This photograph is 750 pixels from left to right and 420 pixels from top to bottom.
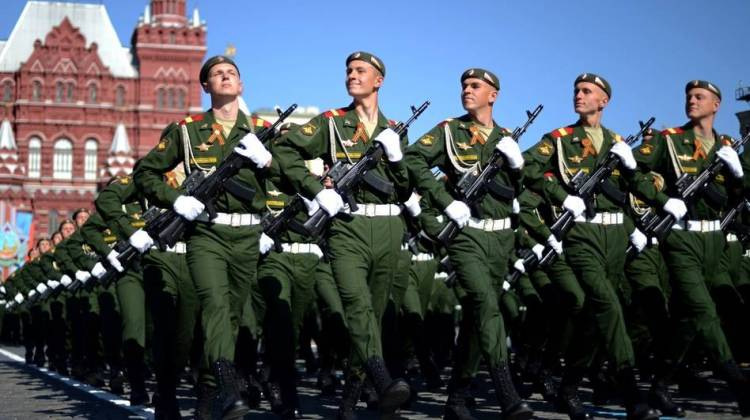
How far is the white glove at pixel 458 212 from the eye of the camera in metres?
7.70

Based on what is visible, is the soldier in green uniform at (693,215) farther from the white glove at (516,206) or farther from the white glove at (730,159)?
the white glove at (516,206)

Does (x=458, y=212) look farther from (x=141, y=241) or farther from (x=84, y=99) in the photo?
(x=84, y=99)

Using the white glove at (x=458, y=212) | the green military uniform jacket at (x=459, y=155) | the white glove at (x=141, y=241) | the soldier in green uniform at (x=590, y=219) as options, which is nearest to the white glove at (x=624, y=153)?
the soldier in green uniform at (x=590, y=219)

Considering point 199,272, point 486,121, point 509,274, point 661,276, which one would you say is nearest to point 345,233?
point 199,272

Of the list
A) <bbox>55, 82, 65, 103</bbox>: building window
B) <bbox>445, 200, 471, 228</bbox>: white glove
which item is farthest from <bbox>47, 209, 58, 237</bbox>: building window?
<bbox>445, 200, 471, 228</bbox>: white glove

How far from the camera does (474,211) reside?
808cm

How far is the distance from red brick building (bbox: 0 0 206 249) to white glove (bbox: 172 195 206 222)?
65779mm

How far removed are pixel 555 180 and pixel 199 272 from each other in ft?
9.48

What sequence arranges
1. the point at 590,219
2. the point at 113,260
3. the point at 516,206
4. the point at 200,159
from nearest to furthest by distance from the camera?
the point at 200,159
the point at 590,219
the point at 516,206
the point at 113,260

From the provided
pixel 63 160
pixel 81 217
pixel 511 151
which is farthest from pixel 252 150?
pixel 63 160

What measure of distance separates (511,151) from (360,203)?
1045mm

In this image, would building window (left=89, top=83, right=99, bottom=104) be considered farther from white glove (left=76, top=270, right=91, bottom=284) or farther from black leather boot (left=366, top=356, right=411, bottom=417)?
black leather boot (left=366, top=356, right=411, bottom=417)

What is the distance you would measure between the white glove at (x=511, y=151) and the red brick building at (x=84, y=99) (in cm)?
6548

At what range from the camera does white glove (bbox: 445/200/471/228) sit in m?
7.70
